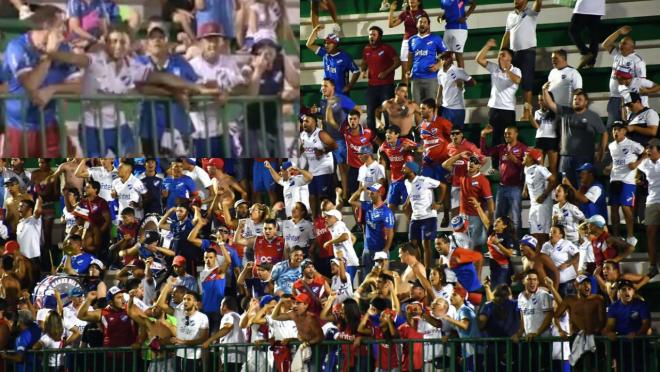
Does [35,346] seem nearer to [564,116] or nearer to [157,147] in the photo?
[564,116]

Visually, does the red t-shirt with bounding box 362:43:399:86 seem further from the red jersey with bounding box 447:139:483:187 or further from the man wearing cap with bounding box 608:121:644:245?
the man wearing cap with bounding box 608:121:644:245

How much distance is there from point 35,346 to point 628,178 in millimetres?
5965

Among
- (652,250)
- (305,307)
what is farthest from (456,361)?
(652,250)

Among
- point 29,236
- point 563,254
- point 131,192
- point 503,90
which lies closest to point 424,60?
point 503,90

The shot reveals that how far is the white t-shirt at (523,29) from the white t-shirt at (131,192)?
14.8 ft

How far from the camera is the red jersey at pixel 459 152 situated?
12227 mm

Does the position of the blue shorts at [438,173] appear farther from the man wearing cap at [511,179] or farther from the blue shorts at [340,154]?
the blue shorts at [340,154]

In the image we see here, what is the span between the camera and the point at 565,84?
1236 centimetres

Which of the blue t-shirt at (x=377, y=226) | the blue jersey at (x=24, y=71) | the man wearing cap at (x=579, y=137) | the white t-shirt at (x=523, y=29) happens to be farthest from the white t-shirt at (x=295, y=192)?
the blue jersey at (x=24, y=71)

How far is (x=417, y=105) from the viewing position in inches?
523

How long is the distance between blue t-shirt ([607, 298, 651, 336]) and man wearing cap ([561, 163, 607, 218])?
1991mm

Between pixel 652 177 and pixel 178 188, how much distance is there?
5278 mm

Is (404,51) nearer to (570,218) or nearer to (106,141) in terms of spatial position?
(570,218)

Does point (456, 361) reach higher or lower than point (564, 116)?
lower
